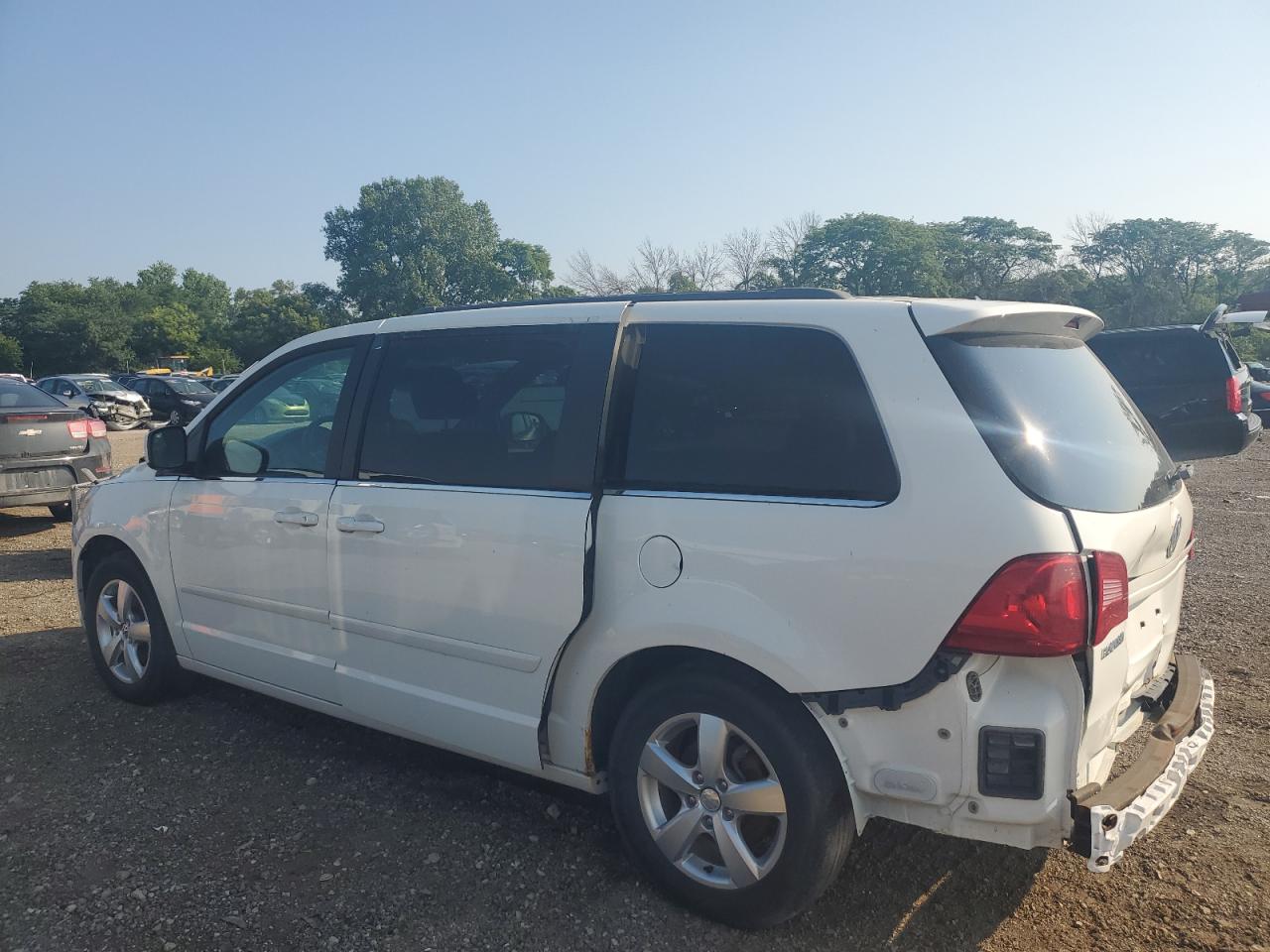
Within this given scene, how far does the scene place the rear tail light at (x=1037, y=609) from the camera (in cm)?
224

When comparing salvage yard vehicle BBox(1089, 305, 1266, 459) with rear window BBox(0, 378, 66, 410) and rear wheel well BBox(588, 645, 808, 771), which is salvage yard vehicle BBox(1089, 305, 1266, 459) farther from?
rear window BBox(0, 378, 66, 410)

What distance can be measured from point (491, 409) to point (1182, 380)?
8569 mm

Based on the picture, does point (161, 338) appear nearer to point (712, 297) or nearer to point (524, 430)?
point (524, 430)

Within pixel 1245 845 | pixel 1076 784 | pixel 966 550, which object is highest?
pixel 966 550

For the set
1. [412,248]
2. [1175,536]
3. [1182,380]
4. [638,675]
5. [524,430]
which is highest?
[412,248]

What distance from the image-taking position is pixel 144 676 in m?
4.55

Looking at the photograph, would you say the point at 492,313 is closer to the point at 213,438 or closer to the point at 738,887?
the point at 213,438

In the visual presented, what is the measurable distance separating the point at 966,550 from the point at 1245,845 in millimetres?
1871

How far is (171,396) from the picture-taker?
101 ft

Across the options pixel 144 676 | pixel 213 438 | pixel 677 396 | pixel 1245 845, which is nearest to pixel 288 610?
pixel 213 438

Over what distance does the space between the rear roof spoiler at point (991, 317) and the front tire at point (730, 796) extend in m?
1.12

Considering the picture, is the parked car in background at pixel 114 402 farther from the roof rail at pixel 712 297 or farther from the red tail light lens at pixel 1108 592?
the red tail light lens at pixel 1108 592

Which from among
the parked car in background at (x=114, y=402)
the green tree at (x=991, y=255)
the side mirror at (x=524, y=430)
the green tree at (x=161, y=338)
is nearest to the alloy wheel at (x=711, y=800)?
the side mirror at (x=524, y=430)

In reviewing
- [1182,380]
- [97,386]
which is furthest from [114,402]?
[1182,380]
